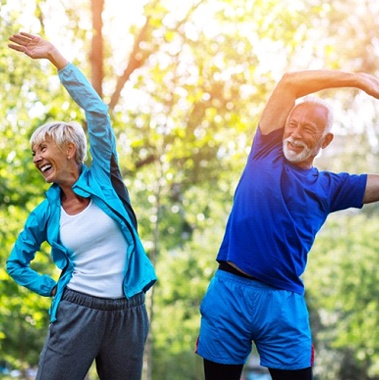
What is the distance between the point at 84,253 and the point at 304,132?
1043 millimetres

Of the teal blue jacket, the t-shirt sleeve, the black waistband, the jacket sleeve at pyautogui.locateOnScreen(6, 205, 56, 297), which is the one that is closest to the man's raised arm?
the t-shirt sleeve

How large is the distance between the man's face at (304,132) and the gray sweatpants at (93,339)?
0.89 m

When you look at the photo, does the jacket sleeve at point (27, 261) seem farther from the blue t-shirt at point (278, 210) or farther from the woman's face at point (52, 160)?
the blue t-shirt at point (278, 210)

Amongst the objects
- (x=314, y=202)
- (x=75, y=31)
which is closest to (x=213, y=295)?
(x=314, y=202)

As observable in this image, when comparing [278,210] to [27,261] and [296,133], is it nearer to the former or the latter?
[296,133]

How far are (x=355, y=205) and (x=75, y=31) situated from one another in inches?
228

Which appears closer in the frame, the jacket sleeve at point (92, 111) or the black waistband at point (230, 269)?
the black waistband at point (230, 269)

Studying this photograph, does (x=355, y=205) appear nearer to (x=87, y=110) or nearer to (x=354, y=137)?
(x=87, y=110)

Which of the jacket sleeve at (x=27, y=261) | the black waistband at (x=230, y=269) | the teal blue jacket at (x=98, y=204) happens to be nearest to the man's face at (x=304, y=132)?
the black waistband at (x=230, y=269)

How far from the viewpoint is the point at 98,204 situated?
11.9ft

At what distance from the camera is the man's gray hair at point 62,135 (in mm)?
3625

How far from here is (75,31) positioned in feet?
29.1

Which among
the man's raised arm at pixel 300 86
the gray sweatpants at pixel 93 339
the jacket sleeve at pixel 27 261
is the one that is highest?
the man's raised arm at pixel 300 86

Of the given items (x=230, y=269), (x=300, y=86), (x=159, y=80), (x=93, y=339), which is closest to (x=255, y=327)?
(x=230, y=269)
